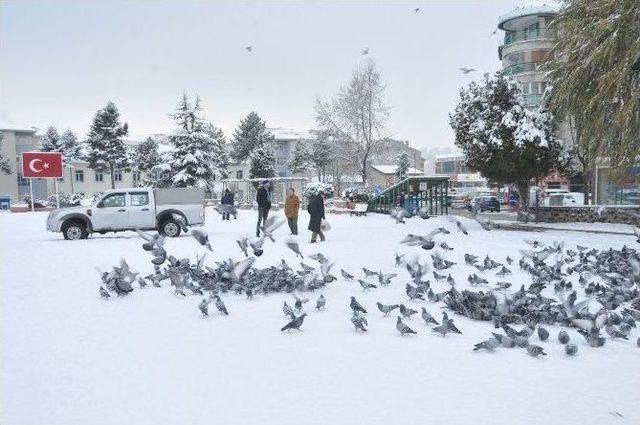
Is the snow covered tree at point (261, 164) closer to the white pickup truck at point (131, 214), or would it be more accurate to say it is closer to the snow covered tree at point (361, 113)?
the snow covered tree at point (361, 113)

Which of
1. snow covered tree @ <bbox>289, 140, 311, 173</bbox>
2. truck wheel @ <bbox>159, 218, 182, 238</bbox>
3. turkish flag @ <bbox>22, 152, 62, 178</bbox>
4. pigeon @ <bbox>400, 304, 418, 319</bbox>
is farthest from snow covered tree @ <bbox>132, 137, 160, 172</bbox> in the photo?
pigeon @ <bbox>400, 304, 418, 319</bbox>

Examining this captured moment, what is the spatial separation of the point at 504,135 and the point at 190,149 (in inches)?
1237

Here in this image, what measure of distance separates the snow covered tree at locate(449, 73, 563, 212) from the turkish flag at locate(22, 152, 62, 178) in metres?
26.2

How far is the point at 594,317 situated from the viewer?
249 inches

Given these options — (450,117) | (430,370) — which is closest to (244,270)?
(430,370)

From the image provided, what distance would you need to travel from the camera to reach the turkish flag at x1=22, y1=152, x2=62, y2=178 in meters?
34.5

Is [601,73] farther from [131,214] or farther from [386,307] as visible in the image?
[131,214]

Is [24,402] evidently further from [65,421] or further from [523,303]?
[523,303]

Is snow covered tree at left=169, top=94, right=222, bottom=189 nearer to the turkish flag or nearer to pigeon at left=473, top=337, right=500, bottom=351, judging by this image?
the turkish flag

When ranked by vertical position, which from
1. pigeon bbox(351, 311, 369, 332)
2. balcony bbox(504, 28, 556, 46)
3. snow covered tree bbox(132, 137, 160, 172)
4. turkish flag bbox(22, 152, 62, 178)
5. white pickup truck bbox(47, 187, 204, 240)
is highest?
balcony bbox(504, 28, 556, 46)

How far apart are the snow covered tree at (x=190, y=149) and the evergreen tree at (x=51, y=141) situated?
2630 centimetres

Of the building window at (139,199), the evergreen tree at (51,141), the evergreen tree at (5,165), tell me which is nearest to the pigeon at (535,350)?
the building window at (139,199)

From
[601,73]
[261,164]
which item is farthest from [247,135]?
[601,73]

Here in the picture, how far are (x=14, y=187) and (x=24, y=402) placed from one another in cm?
6953
